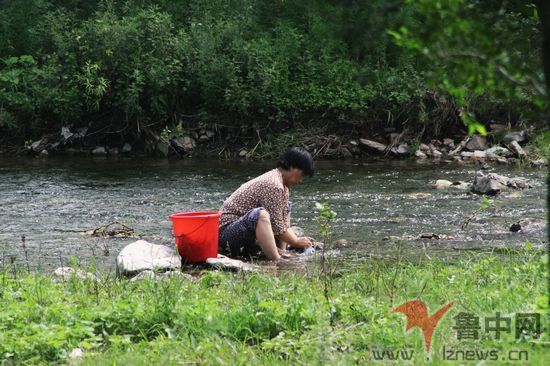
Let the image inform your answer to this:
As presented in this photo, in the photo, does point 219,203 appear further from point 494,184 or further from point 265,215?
point 494,184

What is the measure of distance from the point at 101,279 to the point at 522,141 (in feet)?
40.8

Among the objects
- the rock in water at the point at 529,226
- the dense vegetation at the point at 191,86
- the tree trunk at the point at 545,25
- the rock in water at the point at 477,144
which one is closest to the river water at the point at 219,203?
the rock in water at the point at 529,226

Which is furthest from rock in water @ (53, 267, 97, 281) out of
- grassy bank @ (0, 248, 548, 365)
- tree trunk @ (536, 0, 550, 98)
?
tree trunk @ (536, 0, 550, 98)

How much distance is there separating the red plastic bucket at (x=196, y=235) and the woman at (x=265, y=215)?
0.47 meters

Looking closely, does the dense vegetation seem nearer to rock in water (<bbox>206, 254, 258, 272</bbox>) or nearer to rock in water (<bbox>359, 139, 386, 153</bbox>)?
rock in water (<bbox>359, 139, 386, 153</bbox>)

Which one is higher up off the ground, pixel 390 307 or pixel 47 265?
pixel 390 307

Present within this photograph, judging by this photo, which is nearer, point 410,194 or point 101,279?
point 101,279

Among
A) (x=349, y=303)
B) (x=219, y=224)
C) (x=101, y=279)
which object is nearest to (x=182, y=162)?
(x=219, y=224)

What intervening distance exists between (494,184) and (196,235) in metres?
6.06

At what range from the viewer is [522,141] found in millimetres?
16141

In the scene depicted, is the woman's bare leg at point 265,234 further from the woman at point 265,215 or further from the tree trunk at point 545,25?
the tree trunk at point 545,25

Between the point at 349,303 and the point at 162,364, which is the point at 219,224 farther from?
the point at 162,364

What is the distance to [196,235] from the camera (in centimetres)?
691

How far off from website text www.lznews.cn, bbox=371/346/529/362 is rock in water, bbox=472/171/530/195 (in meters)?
8.18
